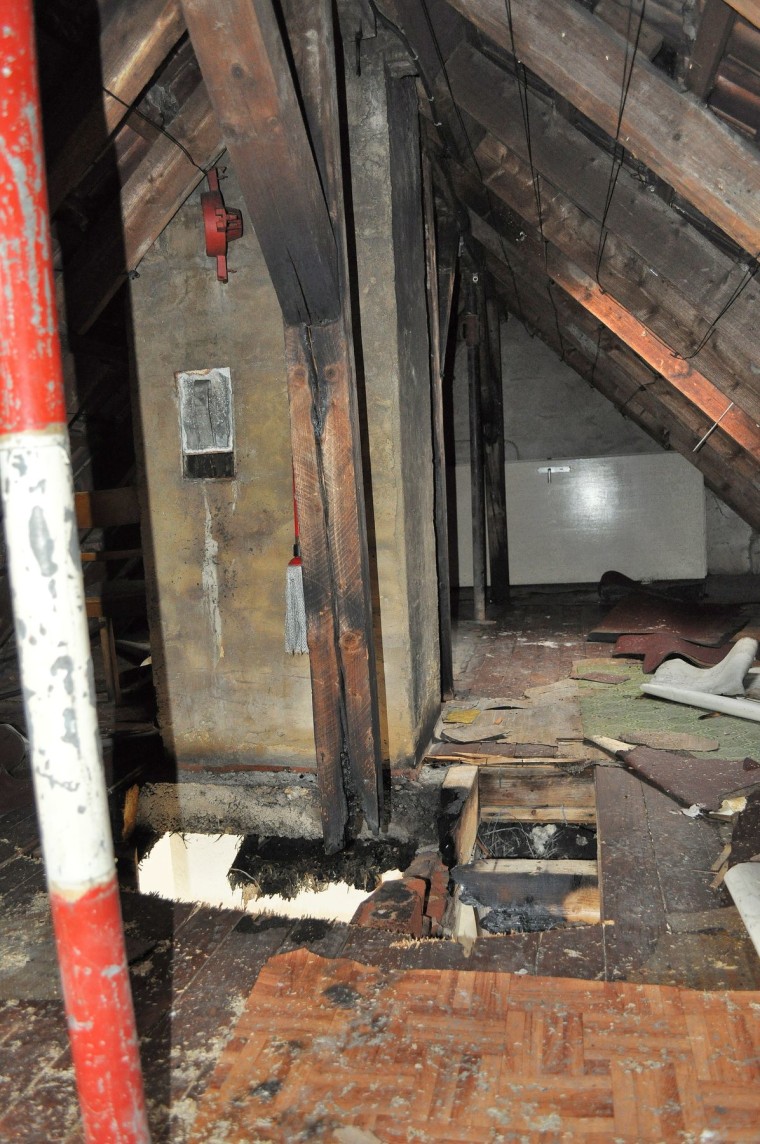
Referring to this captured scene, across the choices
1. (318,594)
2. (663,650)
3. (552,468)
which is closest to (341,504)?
(318,594)

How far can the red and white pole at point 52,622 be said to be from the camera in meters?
1.01

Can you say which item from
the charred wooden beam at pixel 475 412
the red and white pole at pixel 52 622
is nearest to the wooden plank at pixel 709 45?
the red and white pole at pixel 52 622

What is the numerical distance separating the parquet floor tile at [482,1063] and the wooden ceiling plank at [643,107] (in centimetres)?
199

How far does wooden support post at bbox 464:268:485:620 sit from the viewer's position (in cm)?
659

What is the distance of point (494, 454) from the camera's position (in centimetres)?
825

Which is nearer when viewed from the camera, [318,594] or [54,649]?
[54,649]

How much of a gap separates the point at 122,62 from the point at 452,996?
9.66 feet

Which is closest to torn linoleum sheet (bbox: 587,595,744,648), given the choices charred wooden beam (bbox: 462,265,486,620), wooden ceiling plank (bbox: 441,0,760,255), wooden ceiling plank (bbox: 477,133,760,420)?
charred wooden beam (bbox: 462,265,486,620)

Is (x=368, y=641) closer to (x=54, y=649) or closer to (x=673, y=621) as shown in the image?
(x=54, y=649)

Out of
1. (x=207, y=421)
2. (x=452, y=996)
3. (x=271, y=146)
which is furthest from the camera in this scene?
(x=207, y=421)

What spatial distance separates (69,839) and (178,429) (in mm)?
2753

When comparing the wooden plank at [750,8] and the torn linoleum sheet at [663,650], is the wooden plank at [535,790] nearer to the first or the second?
the torn linoleum sheet at [663,650]

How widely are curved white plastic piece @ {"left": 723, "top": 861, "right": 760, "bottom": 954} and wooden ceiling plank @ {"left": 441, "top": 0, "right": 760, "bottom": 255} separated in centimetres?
180

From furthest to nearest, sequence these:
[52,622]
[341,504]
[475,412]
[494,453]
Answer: [494,453] → [475,412] → [341,504] → [52,622]
